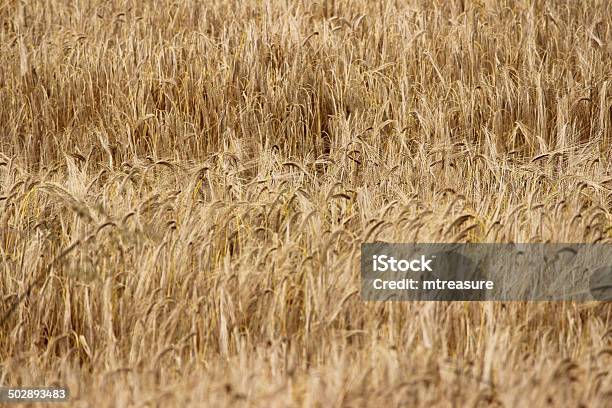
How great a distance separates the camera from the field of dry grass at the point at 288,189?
2.66 meters

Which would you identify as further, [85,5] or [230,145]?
[85,5]

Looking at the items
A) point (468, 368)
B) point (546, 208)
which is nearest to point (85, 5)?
point (546, 208)

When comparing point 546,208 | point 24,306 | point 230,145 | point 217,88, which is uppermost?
point 217,88

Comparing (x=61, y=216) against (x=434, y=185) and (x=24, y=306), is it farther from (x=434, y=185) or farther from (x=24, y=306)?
(x=434, y=185)

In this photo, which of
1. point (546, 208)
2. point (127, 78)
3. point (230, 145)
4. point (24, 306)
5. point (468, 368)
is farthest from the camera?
point (127, 78)

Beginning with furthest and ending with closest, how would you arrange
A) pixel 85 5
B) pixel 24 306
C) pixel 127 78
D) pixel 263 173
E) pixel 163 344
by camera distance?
pixel 85 5, pixel 127 78, pixel 263 173, pixel 24 306, pixel 163 344

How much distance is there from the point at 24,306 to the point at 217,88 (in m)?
2.01

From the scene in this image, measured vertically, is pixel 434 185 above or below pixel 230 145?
below

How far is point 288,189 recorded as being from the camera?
376cm

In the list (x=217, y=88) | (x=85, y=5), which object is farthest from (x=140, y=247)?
(x=85, y=5)

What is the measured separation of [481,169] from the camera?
4.05 m

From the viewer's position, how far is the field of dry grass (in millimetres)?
2664

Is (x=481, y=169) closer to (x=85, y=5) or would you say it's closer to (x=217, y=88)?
(x=217, y=88)

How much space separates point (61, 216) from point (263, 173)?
0.86 metres
